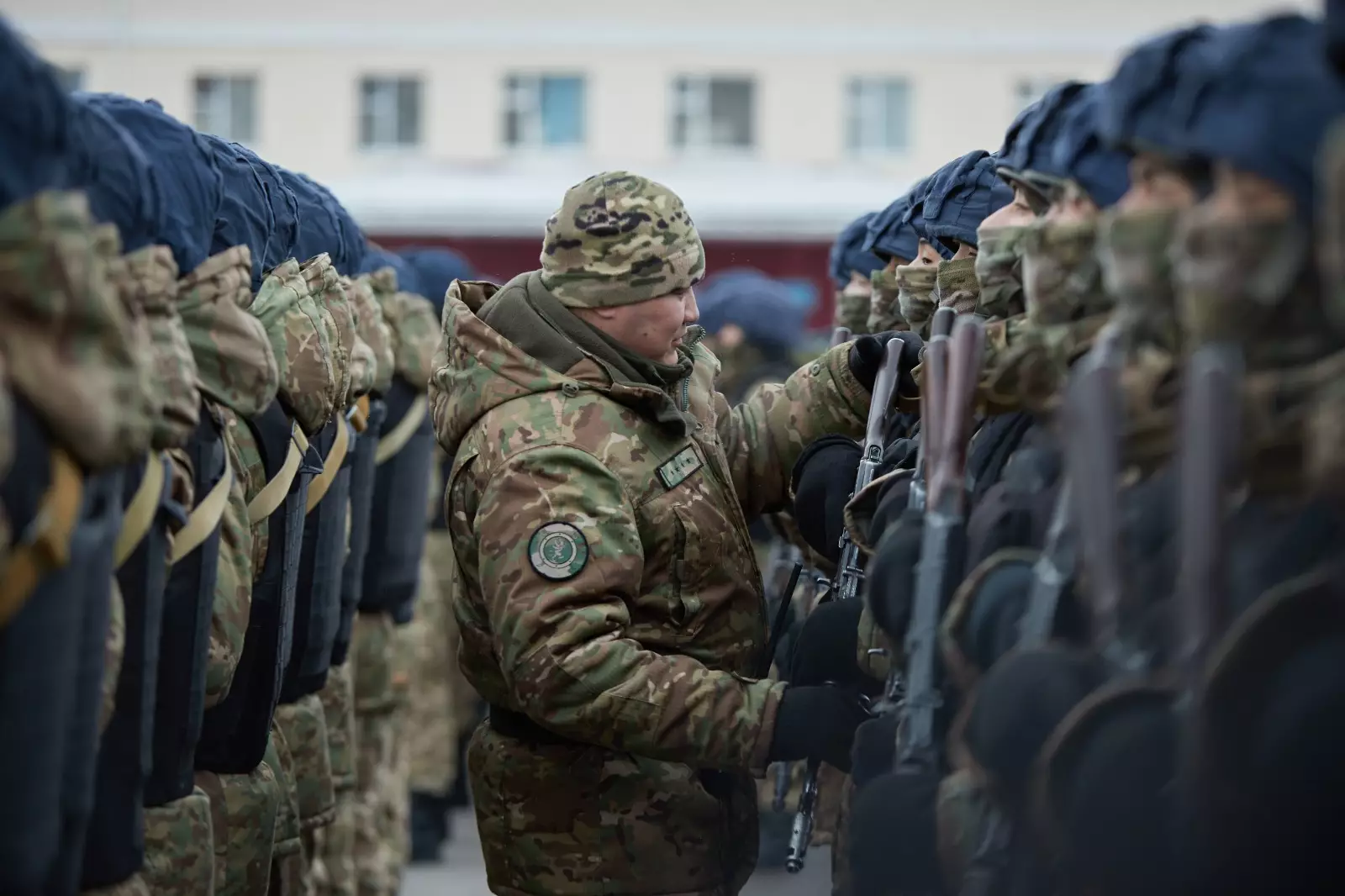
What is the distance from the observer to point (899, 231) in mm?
5871

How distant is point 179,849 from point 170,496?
2.84 ft

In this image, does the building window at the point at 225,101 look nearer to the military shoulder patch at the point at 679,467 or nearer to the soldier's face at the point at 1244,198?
the military shoulder patch at the point at 679,467

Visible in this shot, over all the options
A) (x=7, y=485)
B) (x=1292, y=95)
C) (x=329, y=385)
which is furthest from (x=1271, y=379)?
(x=329, y=385)

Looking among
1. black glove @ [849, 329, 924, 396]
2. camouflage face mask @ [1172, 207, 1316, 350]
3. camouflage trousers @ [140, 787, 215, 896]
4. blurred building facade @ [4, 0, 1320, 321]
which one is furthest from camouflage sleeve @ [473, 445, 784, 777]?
blurred building facade @ [4, 0, 1320, 321]

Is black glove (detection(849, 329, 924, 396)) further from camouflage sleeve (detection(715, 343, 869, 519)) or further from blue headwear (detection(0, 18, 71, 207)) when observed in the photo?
blue headwear (detection(0, 18, 71, 207))

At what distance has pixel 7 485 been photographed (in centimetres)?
301

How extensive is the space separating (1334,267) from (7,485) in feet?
5.96

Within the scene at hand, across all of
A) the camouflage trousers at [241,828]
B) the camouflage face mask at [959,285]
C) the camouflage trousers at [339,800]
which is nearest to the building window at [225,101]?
the camouflage trousers at [339,800]

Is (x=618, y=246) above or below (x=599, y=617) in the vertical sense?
above

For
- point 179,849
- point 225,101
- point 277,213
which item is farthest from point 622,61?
point 179,849

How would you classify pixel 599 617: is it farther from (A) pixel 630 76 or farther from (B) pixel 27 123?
(A) pixel 630 76

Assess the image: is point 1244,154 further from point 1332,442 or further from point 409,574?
point 409,574

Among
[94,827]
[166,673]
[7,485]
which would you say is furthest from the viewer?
[166,673]

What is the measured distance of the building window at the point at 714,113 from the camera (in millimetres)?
23953
